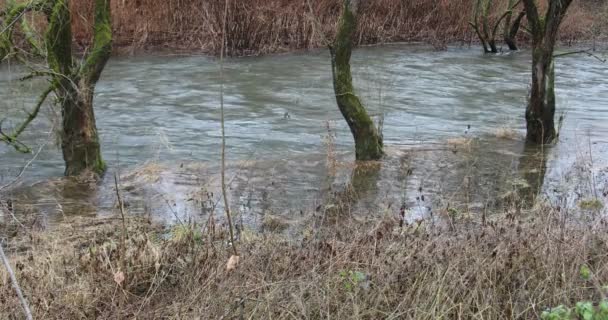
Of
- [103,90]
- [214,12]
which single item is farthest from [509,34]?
[103,90]

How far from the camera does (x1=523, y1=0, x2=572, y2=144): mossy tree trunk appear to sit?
9.62 m

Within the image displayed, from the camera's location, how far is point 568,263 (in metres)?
4.52

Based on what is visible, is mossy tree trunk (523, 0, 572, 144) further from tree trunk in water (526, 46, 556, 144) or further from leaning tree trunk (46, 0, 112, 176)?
leaning tree trunk (46, 0, 112, 176)

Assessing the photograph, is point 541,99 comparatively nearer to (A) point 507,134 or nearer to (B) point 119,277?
(A) point 507,134

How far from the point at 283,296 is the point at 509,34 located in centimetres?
1948

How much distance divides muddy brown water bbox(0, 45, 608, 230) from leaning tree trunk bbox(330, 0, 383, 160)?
0.26 meters

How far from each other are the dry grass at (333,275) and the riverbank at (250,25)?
1466cm

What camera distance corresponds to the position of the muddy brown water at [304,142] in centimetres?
781

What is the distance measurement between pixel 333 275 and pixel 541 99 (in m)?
6.58

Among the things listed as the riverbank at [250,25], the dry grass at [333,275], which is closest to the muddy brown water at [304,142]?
the dry grass at [333,275]

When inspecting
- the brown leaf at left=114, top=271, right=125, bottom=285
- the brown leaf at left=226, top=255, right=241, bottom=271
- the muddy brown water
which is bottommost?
the muddy brown water

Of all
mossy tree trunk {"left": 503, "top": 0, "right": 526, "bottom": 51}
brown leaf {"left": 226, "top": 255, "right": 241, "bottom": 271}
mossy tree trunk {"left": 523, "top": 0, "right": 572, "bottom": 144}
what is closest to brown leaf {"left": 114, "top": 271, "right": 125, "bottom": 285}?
brown leaf {"left": 226, "top": 255, "right": 241, "bottom": 271}

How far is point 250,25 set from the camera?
20734 mm

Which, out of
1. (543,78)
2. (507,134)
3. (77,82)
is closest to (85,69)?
(77,82)
